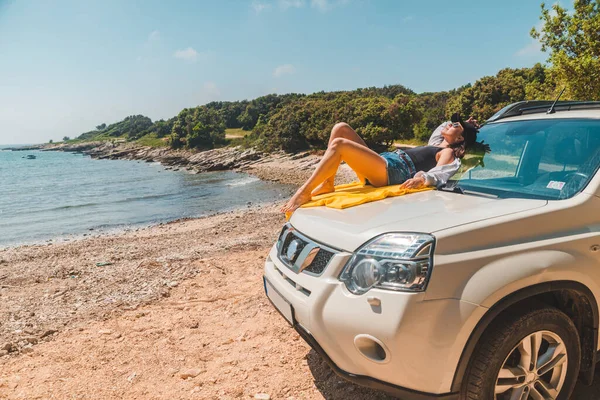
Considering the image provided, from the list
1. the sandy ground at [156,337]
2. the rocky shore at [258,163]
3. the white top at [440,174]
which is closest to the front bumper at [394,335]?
the sandy ground at [156,337]

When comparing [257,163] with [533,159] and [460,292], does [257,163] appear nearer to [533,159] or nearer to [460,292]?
[533,159]

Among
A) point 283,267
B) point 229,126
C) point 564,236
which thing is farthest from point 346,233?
point 229,126

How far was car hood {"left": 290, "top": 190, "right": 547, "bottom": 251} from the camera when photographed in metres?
2.27

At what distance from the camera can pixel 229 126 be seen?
341 ft

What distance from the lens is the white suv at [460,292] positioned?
6.59 feet

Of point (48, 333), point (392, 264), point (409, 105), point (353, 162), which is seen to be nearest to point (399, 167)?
point (353, 162)

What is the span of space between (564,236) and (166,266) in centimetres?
645

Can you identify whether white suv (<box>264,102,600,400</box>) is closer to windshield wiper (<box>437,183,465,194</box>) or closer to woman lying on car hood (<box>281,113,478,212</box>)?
windshield wiper (<box>437,183,465,194</box>)

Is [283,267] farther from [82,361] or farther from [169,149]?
[169,149]

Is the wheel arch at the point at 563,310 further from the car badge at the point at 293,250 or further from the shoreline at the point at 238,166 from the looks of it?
the shoreline at the point at 238,166

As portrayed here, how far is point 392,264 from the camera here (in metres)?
A: 2.12

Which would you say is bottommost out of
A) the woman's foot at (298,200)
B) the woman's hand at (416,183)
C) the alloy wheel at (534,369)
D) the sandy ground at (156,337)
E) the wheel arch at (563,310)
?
the sandy ground at (156,337)

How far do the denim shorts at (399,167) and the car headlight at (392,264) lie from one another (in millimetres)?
1785

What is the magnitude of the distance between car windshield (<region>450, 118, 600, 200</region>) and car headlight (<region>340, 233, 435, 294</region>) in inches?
42.1
